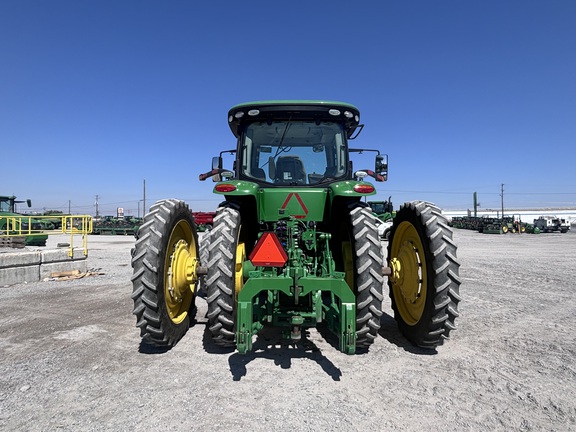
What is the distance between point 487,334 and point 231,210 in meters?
3.19

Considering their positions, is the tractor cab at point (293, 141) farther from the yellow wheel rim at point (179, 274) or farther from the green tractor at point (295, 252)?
the yellow wheel rim at point (179, 274)

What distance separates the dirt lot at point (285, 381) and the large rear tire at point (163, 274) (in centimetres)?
29

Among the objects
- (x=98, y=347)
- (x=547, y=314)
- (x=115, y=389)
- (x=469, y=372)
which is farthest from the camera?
(x=547, y=314)

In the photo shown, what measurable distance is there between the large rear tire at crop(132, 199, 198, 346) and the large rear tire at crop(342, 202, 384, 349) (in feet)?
5.67

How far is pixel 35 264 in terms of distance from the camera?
285 inches

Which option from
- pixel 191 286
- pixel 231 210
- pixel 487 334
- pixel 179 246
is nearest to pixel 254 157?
pixel 231 210

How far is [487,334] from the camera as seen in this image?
374cm

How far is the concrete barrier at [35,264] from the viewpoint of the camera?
6723 millimetres

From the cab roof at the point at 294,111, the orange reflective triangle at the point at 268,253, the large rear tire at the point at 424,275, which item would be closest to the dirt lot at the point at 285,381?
the large rear tire at the point at 424,275

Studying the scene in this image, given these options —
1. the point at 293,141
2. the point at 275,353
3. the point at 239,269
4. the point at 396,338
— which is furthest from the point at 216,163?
the point at 396,338

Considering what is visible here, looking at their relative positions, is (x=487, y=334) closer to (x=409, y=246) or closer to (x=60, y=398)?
(x=409, y=246)

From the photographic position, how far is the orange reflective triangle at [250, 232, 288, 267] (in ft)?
9.07

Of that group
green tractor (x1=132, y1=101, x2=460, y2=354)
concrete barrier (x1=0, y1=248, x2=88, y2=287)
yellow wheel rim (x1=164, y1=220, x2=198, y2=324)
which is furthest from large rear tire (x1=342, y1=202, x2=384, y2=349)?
concrete barrier (x1=0, y1=248, x2=88, y2=287)

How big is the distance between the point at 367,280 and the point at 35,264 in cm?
761
